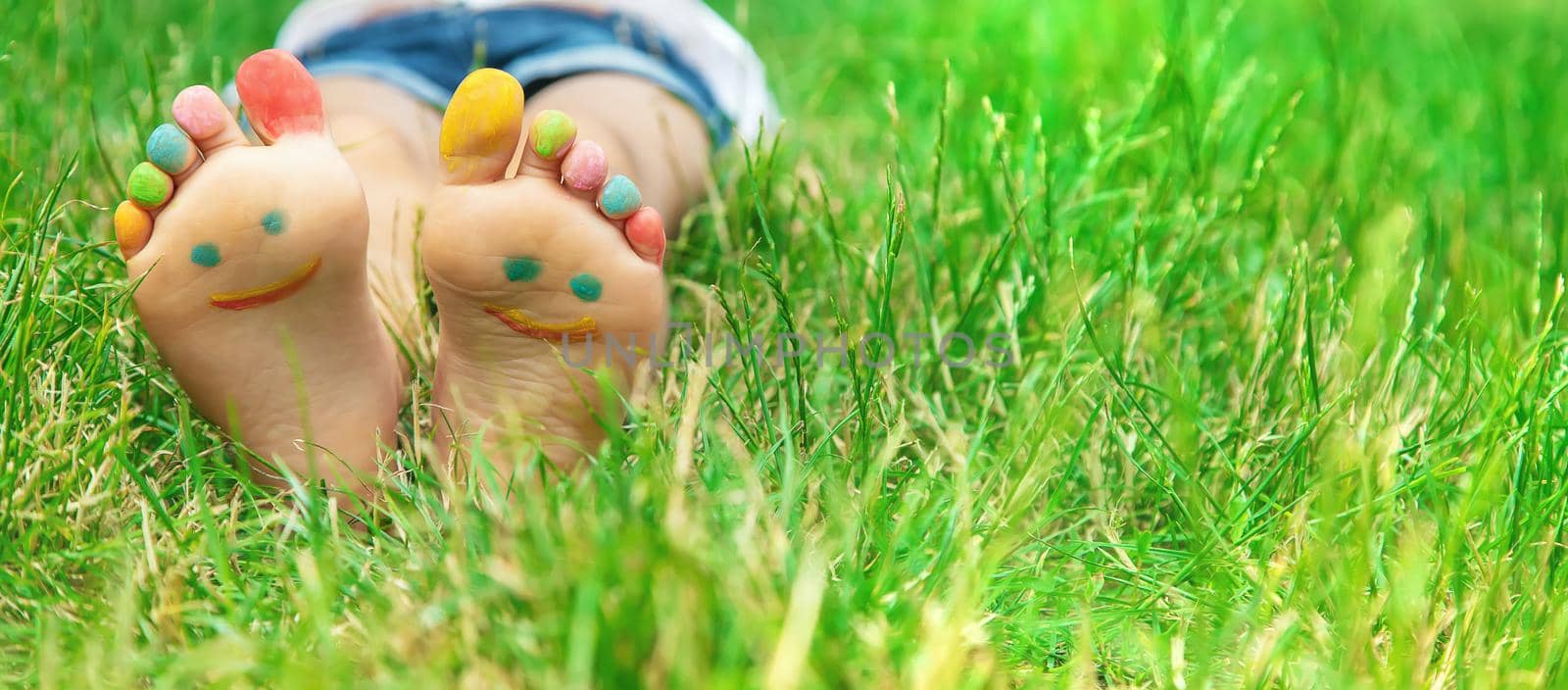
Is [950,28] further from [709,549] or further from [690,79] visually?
[709,549]

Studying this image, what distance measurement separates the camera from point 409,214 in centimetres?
127

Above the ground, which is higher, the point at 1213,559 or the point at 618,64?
the point at 618,64

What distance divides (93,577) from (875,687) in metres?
0.56

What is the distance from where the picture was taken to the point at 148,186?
908 mm

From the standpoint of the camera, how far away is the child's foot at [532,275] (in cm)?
92

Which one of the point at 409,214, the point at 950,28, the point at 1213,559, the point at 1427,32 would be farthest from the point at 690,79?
the point at 1427,32

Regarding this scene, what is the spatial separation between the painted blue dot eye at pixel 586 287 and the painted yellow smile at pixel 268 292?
7.5 inches

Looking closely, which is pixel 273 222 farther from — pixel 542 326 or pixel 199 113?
pixel 542 326

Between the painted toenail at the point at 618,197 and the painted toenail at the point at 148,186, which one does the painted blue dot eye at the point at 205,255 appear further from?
the painted toenail at the point at 618,197

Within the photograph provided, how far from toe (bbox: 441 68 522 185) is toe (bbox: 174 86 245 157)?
0.16m

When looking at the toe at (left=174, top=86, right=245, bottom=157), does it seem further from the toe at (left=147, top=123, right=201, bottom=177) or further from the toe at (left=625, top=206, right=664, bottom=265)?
the toe at (left=625, top=206, right=664, bottom=265)

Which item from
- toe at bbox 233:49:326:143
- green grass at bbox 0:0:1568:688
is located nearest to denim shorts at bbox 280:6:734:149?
green grass at bbox 0:0:1568:688

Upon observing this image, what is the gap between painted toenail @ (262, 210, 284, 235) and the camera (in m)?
0.91

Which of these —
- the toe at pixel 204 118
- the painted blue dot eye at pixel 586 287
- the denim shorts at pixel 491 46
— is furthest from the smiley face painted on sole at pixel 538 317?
the denim shorts at pixel 491 46
